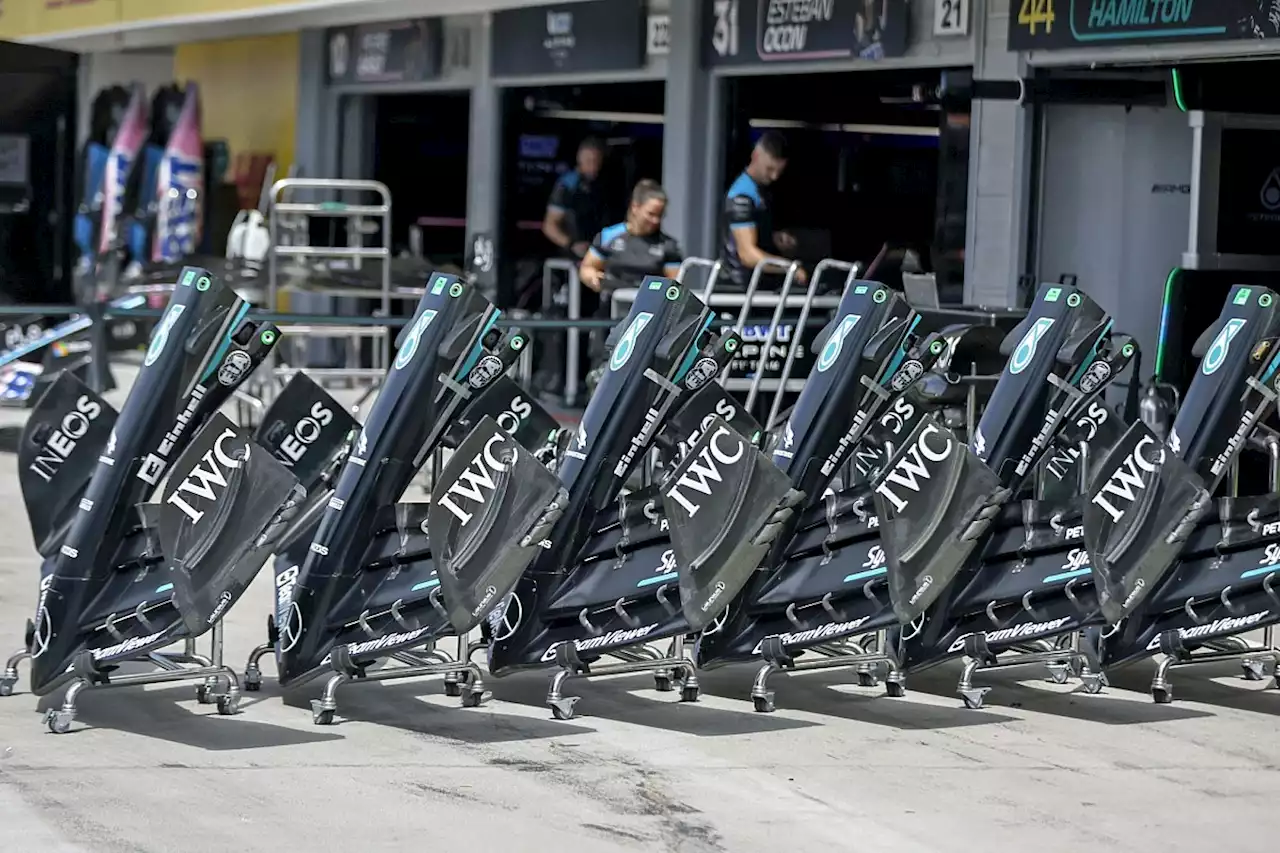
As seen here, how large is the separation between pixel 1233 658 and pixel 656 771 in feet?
7.68

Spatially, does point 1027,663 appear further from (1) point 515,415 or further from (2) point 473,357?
(2) point 473,357

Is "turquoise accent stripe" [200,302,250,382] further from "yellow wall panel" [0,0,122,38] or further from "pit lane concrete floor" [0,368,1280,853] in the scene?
"yellow wall panel" [0,0,122,38]

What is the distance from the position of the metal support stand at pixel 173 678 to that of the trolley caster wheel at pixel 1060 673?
266cm

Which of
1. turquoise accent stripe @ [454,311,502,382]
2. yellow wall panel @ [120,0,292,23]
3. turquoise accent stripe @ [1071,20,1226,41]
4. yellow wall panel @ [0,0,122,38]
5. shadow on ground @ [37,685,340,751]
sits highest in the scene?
yellow wall panel @ [0,0,122,38]

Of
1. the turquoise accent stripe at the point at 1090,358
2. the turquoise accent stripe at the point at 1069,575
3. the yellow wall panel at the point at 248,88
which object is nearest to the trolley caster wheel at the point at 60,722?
the turquoise accent stripe at the point at 1069,575

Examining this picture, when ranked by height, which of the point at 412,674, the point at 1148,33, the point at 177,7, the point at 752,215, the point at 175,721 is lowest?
the point at 175,721

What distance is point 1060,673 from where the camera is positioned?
7.34m

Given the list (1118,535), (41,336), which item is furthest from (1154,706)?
(41,336)

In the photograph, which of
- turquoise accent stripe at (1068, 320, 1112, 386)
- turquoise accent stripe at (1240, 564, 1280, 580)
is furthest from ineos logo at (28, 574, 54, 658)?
turquoise accent stripe at (1240, 564, 1280, 580)

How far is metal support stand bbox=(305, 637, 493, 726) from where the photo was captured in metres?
6.48

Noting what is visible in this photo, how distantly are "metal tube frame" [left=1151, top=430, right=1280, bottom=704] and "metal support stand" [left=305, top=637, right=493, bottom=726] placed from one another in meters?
2.14

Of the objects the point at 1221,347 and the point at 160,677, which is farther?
the point at 1221,347

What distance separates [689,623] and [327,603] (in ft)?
3.54

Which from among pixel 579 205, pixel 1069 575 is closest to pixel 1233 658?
pixel 1069 575
